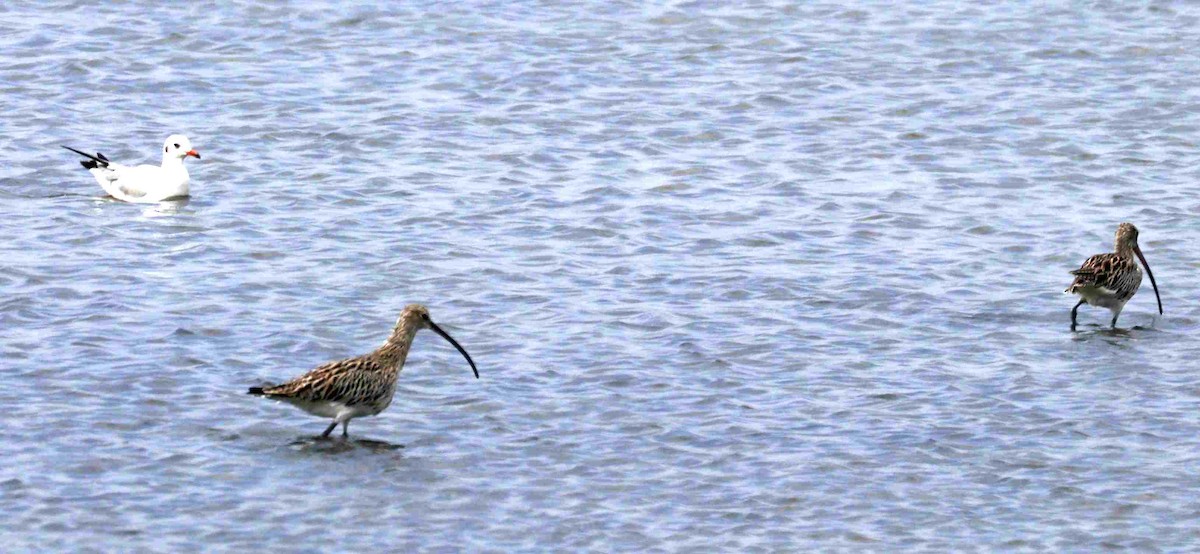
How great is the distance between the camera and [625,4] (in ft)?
85.2

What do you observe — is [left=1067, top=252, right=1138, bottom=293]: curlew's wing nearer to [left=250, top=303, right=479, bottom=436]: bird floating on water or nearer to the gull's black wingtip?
[left=250, top=303, right=479, bottom=436]: bird floating on water

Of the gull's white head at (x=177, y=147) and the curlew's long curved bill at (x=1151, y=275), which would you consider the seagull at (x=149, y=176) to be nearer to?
the gull's white head at (x=177, y=147)

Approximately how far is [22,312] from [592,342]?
12.3 feet

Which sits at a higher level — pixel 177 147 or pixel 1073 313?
pixel 177 147

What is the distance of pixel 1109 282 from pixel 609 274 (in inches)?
139

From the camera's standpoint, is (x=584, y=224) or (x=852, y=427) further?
(x=584, y=224)

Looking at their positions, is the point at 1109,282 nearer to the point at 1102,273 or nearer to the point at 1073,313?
the point at 1102,273

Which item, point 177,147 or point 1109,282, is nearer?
point 1109,282

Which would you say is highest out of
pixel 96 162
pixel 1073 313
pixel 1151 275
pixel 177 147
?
pixel 177 147

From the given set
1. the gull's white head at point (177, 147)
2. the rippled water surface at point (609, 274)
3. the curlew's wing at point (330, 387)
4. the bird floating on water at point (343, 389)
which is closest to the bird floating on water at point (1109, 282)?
the rippled water surface at point (609, 274)

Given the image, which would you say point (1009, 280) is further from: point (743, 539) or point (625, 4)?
point (625, 4)

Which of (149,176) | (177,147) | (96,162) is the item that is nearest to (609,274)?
(177,147)

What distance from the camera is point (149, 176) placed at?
59.1 ft

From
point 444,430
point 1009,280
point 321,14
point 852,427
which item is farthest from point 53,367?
point 321,14
